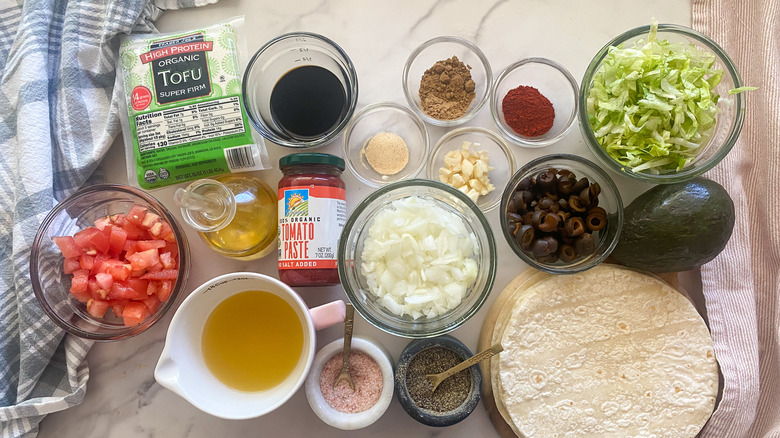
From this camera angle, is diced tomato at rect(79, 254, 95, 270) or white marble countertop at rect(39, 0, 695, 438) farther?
white marble countertop at rect(39, 0, 695, 438)

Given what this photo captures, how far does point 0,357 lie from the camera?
53.5 inches

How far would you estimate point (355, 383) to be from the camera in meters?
1.31

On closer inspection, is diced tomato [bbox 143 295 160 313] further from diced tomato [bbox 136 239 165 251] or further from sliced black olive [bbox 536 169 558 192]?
sliced black olive [bbox 536 169 558 192]

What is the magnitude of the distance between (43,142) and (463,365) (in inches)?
53.3

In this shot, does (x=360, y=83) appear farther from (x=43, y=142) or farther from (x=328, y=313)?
(x=43, y=142)

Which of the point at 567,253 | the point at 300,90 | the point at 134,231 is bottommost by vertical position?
the point at 567,253

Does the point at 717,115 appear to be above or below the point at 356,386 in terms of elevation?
above

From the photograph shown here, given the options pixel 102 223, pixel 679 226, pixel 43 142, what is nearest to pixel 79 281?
pixel 102 223

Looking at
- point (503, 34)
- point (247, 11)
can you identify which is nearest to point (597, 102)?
point (503, 34)

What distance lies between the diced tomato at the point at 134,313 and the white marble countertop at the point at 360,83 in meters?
0.13

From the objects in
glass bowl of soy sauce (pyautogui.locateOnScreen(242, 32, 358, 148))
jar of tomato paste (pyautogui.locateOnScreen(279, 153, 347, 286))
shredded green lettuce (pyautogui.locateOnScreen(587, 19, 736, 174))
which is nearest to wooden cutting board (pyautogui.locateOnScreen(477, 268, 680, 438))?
shredded green lettuce (pyautogui.locateOnScreen(587, 19, 736, 174))

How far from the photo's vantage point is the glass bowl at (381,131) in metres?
1.47

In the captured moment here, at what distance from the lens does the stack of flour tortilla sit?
4.32 feet

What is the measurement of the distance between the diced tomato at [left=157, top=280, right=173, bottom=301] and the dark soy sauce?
1.80 feet
